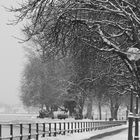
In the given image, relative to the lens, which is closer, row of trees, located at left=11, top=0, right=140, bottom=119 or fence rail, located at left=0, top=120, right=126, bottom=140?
row of trees, located at left=11, top=0, right=140, bottom=119

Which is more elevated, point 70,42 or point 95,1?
point 95,1

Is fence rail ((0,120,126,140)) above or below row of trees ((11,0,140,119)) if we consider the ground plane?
below

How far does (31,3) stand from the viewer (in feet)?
63.9

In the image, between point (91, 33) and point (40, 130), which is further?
point (40, 130)

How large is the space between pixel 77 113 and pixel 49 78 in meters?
7.23

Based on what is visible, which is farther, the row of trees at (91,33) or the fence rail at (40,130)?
the fence rail at (40,130)

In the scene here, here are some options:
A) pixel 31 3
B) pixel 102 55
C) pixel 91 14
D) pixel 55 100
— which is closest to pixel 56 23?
pixel 31 3

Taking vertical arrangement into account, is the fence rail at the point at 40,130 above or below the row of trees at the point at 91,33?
below

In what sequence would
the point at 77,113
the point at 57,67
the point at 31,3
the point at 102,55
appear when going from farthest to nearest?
the point at 77,113
the point at 57,67
the point at 102,55
the point at 31,3

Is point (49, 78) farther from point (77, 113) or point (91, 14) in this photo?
point (91, 14)

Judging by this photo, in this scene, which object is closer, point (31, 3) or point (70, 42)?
point (31, 3)

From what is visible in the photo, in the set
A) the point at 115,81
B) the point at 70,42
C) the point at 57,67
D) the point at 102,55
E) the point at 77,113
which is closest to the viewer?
the point at 70,42

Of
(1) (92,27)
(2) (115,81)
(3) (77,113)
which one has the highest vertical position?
(1) (92,27)

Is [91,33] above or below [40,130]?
above
